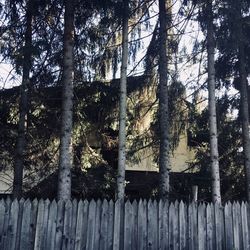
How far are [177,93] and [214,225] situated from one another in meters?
5.13

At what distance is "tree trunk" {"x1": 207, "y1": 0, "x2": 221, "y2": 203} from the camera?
1041 centimetres

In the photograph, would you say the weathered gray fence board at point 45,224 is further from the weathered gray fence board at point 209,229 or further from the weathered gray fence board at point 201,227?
the weathered gray fence board at point 209,229

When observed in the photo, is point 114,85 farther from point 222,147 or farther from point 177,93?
point 222,147

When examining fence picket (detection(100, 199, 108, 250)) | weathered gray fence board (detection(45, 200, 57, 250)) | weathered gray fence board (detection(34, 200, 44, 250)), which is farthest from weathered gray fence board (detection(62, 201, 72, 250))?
fence picket (detection(100, 199, 108, 250))

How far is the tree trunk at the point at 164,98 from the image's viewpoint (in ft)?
36.0

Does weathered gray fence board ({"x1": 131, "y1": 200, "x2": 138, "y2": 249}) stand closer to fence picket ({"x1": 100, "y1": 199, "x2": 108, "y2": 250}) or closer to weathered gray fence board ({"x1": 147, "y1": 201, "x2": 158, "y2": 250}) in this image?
weathered gray fence board ({"x1": 147, "y1": 201, "x2": 158, "y2": 250})

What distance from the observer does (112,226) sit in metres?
8.18

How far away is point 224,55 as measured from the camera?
13.9 metres

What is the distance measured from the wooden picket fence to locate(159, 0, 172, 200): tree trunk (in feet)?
6.88

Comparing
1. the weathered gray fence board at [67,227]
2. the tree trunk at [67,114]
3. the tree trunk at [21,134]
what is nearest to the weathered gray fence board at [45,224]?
the weathered gray fence board at [67,227]

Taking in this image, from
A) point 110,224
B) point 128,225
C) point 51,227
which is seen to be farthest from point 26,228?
point 128,225

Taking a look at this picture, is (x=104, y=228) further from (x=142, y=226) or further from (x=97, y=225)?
(x=142, y=226)

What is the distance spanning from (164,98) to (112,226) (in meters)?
4.64

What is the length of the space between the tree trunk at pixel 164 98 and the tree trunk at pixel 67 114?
2754 mm
